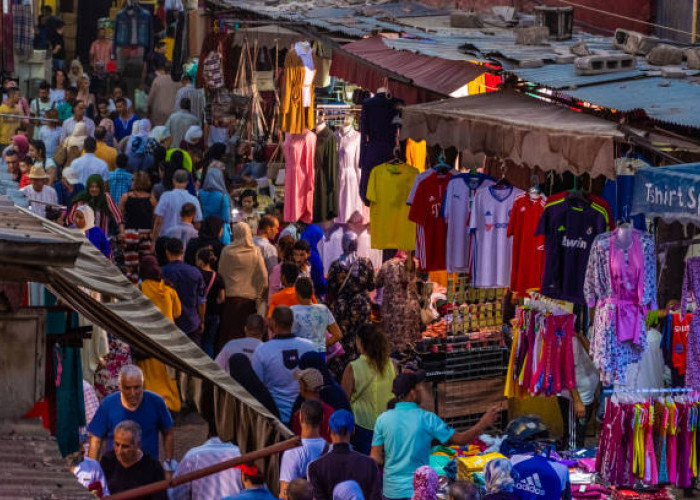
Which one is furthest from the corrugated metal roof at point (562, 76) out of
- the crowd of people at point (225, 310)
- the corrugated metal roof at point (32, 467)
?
the corrugated metal roof at point (32, 467)

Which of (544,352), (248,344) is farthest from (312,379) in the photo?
(544,352)

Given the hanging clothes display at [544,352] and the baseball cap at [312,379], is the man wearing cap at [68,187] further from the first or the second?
the baseball cap at [312,379]

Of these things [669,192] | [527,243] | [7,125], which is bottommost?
[527,243]

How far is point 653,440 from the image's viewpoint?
1127 centimetres

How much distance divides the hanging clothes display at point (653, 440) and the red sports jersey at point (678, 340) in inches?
95.4

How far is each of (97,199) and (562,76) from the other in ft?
21.3

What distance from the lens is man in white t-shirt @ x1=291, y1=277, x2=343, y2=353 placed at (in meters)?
13.1

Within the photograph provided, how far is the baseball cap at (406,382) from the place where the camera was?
1063 cm

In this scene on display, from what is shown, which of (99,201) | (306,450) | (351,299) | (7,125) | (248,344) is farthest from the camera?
(7,125)

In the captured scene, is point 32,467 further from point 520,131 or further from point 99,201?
point 99,201

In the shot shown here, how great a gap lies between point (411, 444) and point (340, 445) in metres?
0.87

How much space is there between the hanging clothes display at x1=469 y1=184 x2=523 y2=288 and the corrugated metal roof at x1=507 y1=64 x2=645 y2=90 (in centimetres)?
93

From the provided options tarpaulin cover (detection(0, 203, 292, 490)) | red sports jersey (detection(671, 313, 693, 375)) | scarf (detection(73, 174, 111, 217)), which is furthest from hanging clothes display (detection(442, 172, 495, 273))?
tarpaulin cover (detection(0, 203, 292, 490))

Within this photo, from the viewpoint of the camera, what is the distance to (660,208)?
967 cm
